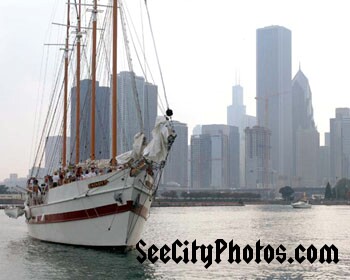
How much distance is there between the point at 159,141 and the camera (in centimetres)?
3138

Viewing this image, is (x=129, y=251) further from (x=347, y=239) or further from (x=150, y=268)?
(x=347, y=239)

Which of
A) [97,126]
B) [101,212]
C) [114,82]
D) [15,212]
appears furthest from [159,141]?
[97,126]

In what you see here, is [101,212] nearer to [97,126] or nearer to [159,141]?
[159,141]

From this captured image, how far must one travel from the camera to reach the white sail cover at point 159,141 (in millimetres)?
31391

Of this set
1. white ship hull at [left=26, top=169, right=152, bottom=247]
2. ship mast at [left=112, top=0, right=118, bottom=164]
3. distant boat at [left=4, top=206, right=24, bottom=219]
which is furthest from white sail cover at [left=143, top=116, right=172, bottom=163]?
distant boat at [left=4, top=206, right=24, bottom=219]

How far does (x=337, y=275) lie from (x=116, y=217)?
1157 cm

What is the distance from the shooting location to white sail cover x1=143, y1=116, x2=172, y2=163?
3139 centimetres

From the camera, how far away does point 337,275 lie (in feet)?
88.7

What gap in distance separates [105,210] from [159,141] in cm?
475

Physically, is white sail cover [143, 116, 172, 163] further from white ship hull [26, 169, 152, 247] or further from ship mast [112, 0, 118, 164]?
ship mast [112, 0, 118, 164]

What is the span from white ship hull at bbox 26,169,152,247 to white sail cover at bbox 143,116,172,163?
116cm

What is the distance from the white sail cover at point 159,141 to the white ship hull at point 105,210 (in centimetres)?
116

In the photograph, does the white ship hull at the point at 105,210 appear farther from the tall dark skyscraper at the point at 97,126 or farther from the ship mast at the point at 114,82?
the tall dark skyscraper at the point at 97,126

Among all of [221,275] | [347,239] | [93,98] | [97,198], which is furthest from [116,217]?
[347,239]
